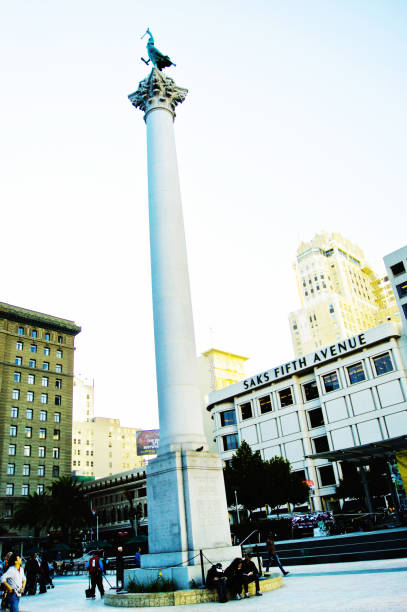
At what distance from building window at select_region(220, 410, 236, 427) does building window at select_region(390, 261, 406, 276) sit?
3280cm

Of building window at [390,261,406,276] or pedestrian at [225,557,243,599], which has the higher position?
building window at [390,261,406,276]

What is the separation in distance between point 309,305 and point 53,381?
89.0 metres

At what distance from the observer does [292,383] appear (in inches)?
2717

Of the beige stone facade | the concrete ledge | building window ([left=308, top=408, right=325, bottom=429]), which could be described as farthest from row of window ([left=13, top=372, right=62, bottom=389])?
the concrete ledge

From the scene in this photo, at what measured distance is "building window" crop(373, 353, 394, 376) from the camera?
192ft

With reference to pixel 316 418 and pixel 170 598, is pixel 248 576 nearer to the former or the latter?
pixel 170 598

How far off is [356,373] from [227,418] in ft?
80.7

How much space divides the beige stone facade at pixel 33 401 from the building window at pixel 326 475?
45.0 metres

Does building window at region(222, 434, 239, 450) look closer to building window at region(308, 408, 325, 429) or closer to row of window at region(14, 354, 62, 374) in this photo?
building window at region(308, 408, 325, 429)

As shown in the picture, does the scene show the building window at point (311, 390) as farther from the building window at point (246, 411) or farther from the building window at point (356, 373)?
the building window at point (246, 411)

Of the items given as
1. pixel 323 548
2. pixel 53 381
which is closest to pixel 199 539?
pixel 323 548

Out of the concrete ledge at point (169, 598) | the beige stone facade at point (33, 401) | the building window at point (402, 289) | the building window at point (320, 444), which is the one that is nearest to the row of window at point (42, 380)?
the beige stone facade at point (33, 401)

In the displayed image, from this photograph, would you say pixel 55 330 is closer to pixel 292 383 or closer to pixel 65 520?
pixel 65 520

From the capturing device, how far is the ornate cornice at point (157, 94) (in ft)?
80.7
